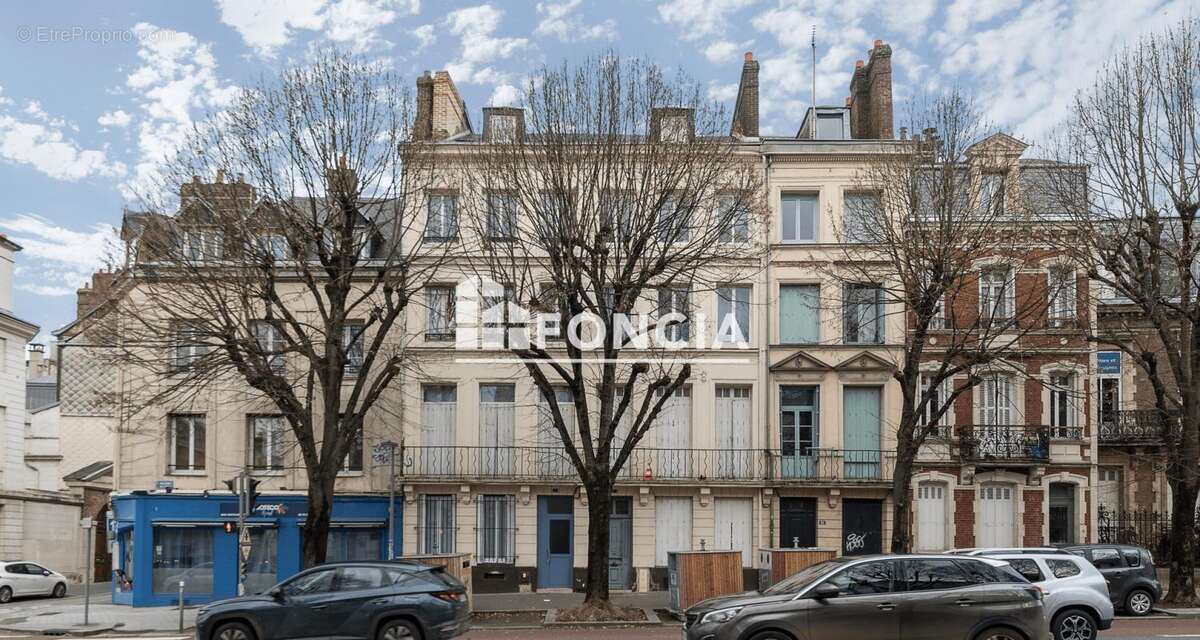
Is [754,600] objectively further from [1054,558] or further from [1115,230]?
[1115,230]

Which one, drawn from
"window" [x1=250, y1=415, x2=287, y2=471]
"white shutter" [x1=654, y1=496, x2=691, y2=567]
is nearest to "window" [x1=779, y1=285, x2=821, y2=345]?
Result: "white shutter" [x1=654, y1=496, x2=691, y2=567]

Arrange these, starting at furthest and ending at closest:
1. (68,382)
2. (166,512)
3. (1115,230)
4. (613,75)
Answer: (68,382), (166,512), (1115,230), (613,75)

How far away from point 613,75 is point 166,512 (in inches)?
644

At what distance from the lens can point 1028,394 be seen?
28.9m

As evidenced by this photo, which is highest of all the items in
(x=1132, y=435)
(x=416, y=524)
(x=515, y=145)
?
(x=515, y=145)

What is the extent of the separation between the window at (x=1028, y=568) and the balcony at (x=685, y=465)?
10.5 meters

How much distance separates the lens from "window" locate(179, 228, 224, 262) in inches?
886

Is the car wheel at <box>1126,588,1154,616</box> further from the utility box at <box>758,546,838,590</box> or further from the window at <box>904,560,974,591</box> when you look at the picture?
the window at <box>904,560,974,591</box>

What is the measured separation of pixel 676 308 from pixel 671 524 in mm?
5912

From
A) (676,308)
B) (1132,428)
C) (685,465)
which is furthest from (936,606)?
(1132,428)

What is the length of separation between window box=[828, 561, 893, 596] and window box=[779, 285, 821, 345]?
15.4m

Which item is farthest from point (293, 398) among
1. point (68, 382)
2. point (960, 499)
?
point (68, 382)

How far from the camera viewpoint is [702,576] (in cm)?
2156

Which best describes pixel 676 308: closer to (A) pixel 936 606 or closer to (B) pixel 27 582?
(A) pixel 936 606
